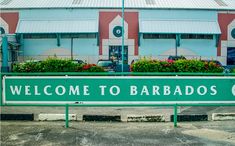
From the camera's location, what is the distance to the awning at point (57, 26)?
114 ft

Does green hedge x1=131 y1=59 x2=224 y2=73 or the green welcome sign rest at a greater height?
green hedge x1=131 y1=59 x2=224 y2=73

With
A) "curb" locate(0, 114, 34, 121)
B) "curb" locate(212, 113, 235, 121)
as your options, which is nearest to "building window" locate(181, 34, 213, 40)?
"curb" locate(212, 113, 235, 121)

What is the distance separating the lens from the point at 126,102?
777cm

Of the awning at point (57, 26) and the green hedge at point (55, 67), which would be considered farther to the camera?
the awning at point (57, 26)

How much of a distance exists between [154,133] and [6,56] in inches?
1051

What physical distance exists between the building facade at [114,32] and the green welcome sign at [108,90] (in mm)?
27694

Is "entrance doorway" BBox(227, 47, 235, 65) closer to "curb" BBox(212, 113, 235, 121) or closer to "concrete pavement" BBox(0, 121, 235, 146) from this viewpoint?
"curb" BBox(212, 113, 235, 121)

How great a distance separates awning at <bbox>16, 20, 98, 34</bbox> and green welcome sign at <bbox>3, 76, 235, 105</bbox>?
27173 millimetres

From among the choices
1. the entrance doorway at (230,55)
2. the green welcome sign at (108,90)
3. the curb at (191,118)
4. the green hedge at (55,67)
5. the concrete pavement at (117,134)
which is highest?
the entrance doorway at (230,55)

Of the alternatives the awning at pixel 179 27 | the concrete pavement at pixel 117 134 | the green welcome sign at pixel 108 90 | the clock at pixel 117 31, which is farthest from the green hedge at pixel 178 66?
the clock at pixel 117 31

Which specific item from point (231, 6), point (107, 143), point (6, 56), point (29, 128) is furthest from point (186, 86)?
point (231, 6)

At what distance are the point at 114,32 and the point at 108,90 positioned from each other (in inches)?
1119

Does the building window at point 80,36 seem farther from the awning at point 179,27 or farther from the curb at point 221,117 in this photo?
the curb at point 221,117

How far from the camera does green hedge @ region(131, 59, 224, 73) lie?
15078mm
